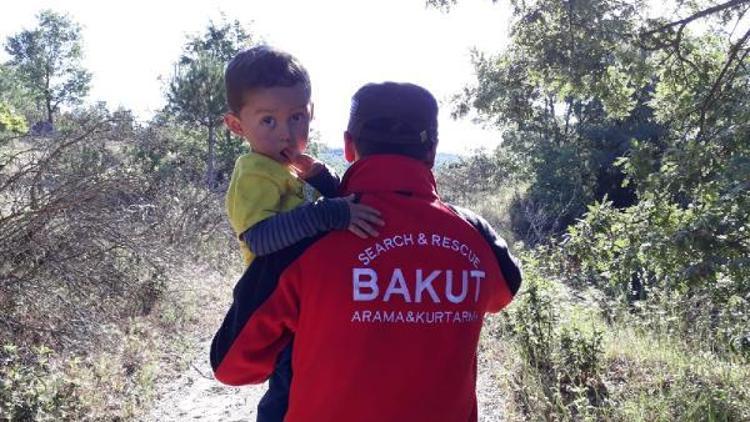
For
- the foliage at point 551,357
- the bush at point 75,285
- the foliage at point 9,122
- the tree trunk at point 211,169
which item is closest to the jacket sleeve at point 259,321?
the foliage at point 551,357

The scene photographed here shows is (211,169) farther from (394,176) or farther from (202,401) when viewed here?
(394,176)

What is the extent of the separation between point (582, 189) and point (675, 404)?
16.0 metres

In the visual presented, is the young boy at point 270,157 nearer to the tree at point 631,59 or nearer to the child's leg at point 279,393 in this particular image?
the child's leg at point 279,393

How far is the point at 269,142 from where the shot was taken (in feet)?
6.18

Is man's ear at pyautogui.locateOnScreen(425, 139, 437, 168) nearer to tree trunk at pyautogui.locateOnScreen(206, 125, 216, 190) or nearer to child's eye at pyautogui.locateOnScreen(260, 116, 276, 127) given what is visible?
child's eye at pyautogui.locateOnScreen(260, 116, 276, 127)

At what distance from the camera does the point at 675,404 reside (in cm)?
434

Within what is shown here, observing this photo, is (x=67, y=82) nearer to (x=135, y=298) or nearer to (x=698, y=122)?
(x=135, y=298)

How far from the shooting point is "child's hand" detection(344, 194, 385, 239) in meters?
1.48

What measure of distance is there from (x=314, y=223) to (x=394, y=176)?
0.21 m

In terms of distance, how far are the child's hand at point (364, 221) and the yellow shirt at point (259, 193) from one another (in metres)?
0.32

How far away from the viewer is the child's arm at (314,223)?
4.89 feet

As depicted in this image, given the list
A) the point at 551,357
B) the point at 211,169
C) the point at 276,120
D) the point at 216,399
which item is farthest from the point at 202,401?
the point at 211,169

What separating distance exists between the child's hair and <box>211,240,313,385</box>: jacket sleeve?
1.63 feet

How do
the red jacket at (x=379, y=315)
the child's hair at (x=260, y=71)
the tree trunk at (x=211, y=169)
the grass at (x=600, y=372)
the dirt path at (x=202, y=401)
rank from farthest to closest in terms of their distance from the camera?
the tree trunk at (x=211, y=169) → the dirt path at (x=202, y=401) → the grass at (x=600, y=372) → the child's hair at (x=260, y=71) → the red jacket at (x=379, y=315)
